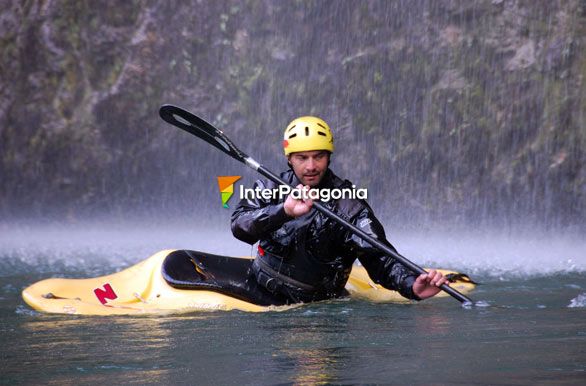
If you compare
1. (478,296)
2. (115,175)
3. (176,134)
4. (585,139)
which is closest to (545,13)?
(585,139)

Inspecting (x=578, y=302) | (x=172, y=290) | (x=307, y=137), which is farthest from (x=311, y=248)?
(x=578, y=302)

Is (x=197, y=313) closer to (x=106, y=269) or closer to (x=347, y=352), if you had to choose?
(x=347, y=352)

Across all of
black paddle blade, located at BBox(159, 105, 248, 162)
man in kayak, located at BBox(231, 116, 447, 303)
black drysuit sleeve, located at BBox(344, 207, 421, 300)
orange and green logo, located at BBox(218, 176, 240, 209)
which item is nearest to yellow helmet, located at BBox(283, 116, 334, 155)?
man in kayak, located at BBox(231, 116, 447, 303)

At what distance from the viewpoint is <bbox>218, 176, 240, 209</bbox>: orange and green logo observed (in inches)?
552

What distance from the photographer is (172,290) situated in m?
6.36

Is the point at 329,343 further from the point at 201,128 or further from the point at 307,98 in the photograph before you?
the point at 307,98

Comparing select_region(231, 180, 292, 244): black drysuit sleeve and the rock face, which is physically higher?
the rock face

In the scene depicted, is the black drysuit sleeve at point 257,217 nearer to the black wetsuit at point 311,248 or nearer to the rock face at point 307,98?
the black wetsuit at point 311,248

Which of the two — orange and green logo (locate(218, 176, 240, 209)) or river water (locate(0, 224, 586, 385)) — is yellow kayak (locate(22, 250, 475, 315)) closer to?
river water (locate(0, 224, 586, 385))

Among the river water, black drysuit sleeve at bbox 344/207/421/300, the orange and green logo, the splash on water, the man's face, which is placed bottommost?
the river water

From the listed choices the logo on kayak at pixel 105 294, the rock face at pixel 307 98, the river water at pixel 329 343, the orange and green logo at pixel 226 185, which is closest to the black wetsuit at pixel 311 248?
the river water at pixel 329 343

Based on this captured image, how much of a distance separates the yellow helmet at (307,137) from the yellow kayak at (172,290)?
934mm

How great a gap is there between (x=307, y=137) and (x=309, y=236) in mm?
557

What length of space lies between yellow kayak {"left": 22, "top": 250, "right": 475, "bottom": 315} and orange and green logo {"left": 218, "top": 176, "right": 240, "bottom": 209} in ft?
21.8
